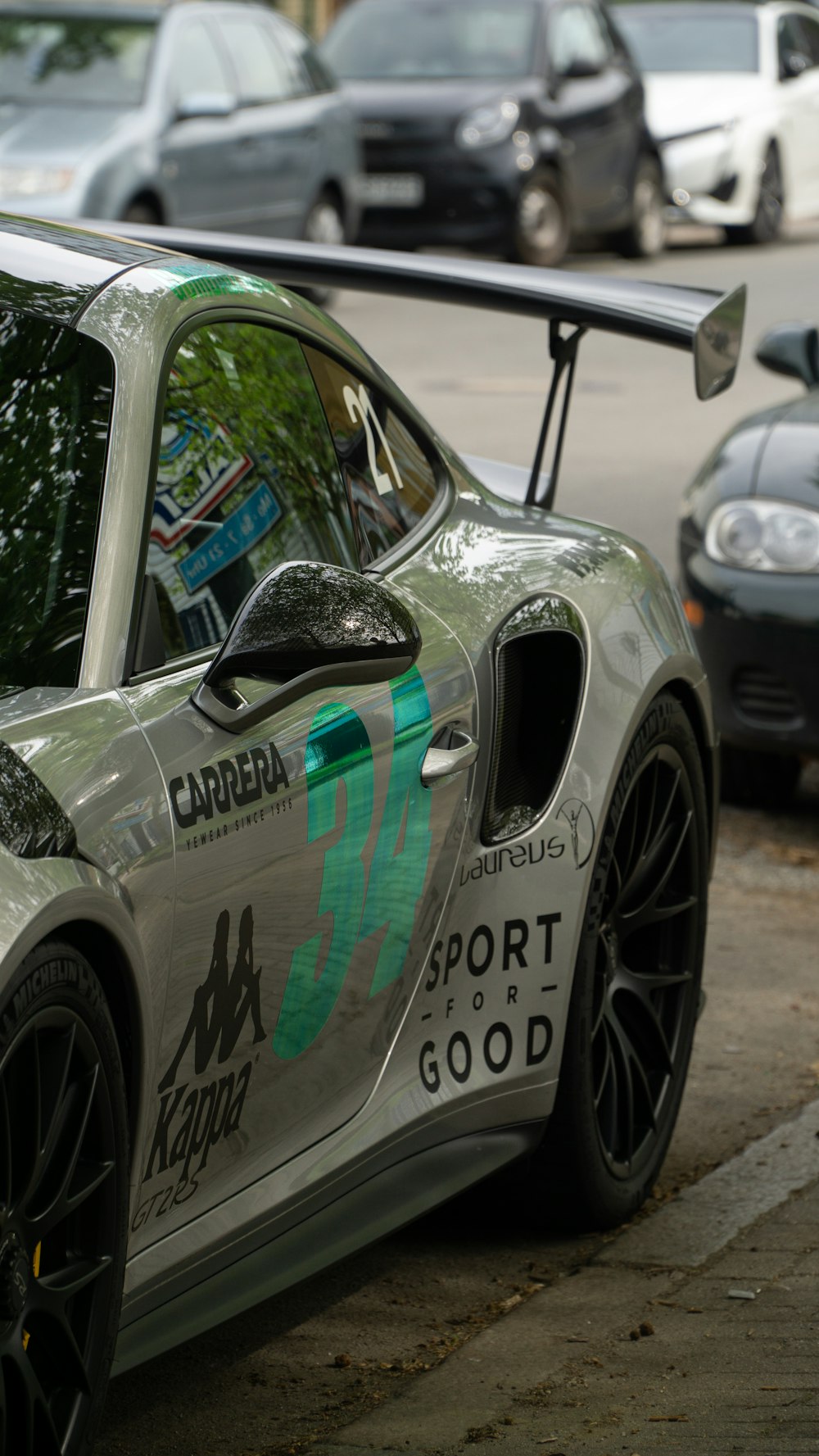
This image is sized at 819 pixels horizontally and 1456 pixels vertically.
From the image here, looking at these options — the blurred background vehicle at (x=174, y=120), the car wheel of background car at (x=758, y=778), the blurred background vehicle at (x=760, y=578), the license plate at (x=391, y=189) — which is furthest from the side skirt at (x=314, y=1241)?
the license plate at (x=391, y=189)

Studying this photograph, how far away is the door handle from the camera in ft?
11.3

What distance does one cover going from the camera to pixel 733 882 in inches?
257

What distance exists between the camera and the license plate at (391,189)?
1834cm

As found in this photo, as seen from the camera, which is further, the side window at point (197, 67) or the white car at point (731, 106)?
the white car at point (731, 106)

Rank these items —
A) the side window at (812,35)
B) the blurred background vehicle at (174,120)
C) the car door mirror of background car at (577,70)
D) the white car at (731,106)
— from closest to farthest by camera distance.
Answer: the blurred background vehicle at (174,120) → the car door mirror of background car at (577,70) → the white car at (731,106) → the side window at (812,35)

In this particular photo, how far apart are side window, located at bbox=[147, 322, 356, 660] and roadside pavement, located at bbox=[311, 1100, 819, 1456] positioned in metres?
1.14

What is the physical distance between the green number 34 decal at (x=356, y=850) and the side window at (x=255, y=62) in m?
13.4

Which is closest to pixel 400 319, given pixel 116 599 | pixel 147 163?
pixel 147 163

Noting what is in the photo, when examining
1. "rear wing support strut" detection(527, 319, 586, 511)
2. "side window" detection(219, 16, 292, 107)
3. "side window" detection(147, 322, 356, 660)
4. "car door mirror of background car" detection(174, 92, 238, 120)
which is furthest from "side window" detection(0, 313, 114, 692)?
"side window" detection(219, 16, 292, 107)

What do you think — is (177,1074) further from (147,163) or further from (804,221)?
(804,221)

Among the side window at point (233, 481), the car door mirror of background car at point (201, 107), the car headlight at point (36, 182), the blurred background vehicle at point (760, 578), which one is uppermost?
the side window at point (233, 481)

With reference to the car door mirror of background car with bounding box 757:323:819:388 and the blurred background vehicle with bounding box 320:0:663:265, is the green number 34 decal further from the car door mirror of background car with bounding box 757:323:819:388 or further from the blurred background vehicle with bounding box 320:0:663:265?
the blurred background vehicle with bounding box 320:0:663:265

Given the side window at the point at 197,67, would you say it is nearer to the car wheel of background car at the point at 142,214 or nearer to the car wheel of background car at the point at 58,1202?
the car wheel of background car at the point at 142,214

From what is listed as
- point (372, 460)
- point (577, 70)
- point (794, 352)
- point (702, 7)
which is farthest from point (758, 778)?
point (702, 7)
